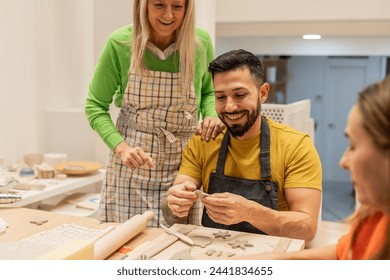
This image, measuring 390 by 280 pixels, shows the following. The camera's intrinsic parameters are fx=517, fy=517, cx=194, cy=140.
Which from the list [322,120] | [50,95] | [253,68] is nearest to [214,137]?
[253,68]

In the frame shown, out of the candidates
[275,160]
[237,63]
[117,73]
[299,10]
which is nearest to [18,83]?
[117,73]

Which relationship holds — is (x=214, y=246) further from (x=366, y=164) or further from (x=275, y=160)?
(x=366, y=164)

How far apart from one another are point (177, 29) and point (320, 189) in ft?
2.28

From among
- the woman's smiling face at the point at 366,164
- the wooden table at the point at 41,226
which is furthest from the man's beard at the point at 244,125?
the woman's smiling face at the point at 366,164

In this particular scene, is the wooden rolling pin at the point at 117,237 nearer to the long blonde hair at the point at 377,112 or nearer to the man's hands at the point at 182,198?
the man's hands at the point at 182,198

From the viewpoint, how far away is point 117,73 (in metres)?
1.77

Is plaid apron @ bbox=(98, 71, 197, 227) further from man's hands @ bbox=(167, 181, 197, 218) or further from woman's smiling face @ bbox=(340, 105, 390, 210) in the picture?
woman's smiling face @ bbox=(340, 105, 390, 210)

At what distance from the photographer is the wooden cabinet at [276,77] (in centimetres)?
465

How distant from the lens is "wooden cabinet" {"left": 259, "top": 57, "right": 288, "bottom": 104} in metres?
4.65

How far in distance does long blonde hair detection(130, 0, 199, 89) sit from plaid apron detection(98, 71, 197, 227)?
0.05 meters

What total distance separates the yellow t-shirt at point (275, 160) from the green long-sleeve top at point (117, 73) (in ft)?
0.80

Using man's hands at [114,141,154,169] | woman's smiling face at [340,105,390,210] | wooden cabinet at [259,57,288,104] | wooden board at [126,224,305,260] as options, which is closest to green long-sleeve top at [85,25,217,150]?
man's hands at [114,141,154,169]
